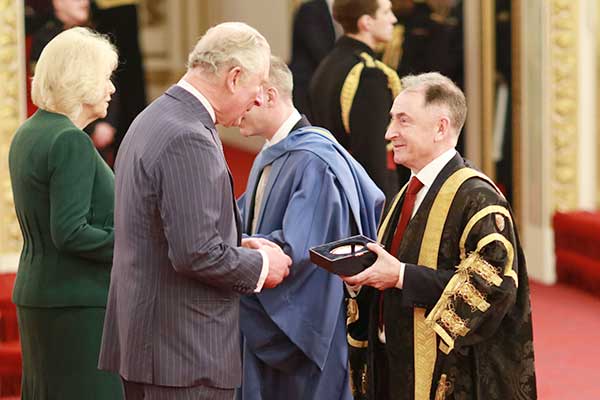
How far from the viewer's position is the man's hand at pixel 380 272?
3.39 m

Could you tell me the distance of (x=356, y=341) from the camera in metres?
3.76

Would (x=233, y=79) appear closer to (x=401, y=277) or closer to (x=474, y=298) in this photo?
(x=401, y=277)

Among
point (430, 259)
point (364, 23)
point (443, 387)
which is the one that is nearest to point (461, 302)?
point (430, 259)

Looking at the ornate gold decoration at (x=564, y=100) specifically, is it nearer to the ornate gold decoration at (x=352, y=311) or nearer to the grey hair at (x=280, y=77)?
the grey hair at (x=280, y=77)

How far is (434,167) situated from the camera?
354cm

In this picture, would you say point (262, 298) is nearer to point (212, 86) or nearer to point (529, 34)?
point (212, 86)

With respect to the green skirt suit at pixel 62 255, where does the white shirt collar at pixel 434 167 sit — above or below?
above

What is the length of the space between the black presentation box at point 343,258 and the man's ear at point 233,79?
516 millimetres

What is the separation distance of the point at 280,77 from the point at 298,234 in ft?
1.84

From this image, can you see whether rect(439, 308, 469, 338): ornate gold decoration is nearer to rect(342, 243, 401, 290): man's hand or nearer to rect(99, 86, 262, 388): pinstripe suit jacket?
rect(342, 243, 401, 290): man's hand

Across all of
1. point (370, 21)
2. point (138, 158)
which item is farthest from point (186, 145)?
point (370, 21)

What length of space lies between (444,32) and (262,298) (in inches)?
187

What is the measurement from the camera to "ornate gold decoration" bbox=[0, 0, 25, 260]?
685 centimetres

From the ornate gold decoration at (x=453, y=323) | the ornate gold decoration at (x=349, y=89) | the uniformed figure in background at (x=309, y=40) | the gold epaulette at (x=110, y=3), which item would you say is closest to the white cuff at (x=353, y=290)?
the ornate gold decoration at (x=453, y=323)
